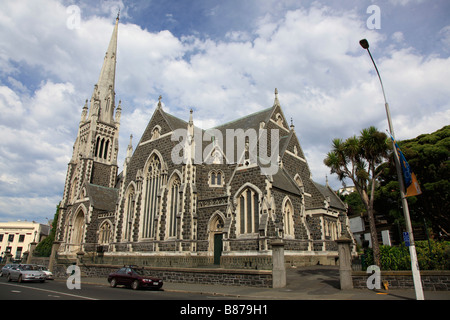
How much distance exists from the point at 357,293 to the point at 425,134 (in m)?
22.6

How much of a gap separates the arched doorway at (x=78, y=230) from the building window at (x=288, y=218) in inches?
1061

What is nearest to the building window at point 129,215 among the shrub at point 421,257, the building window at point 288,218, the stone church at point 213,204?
the stone church at point 213,204

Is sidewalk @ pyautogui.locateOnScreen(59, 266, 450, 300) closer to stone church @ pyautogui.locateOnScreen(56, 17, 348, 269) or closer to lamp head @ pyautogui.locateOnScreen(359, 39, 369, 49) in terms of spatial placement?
stone church @ pyautogui.locateOnScreen(56, 17, 348, 269)

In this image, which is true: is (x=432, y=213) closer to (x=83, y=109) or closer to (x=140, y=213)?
(x=140, y=213)

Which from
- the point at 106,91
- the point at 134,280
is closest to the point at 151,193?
the point at 134,280

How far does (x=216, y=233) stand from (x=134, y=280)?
32.3 ft

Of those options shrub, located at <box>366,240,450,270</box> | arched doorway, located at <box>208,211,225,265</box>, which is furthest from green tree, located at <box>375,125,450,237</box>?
arched doorway, located at <box>208,211,225,265</box>

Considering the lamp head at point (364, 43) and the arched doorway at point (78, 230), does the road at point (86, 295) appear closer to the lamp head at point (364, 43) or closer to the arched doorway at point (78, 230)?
the lamp head at point (364, 43)

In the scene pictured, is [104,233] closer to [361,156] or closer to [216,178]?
[216,178]

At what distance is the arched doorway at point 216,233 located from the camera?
24547mm

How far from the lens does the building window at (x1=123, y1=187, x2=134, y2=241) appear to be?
29.9 meters

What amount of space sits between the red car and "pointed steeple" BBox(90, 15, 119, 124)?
3513 cm
